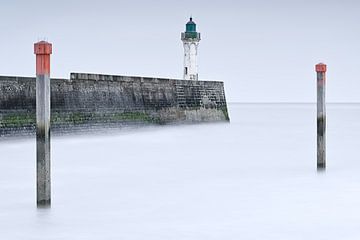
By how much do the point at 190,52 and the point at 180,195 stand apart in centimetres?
2161

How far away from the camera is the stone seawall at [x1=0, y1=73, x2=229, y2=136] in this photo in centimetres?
1438

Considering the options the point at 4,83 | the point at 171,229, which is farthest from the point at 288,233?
the point at 4,83

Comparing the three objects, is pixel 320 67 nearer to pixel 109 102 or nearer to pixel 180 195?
pixel 180 195

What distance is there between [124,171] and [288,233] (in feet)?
16.1

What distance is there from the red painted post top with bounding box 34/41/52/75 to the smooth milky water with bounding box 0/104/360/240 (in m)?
1.34

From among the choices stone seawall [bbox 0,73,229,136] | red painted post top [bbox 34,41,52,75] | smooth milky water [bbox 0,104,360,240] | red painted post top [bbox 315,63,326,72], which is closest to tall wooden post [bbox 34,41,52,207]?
red painted post top [bbox 34,41,52,75]

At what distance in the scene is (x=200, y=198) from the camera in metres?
7.41

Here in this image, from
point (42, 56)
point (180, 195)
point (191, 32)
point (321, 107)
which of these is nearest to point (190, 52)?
point (191, 32)

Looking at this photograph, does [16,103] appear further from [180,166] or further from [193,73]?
[193,73]

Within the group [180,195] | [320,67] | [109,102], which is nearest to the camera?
[180,195]

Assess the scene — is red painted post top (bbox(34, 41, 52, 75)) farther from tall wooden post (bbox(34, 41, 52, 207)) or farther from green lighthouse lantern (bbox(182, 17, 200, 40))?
green lighthouse lantern (bbox(182, 17, 200, 40))

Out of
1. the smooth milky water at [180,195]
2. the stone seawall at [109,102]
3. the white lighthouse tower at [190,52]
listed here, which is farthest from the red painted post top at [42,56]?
the white lighthouse tower at [190,52]

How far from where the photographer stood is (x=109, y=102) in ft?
59.7

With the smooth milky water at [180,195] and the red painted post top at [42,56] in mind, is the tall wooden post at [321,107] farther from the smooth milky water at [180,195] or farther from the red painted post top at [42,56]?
the red painted post top at [42,56]
